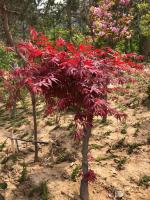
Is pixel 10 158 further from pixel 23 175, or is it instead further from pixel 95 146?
pixel 95 146

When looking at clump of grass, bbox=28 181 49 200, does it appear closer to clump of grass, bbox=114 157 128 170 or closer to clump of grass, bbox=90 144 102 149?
clump of grass, bbox=114 157 128 170

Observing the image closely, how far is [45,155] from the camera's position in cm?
775

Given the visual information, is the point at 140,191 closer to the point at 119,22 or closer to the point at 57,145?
the point at 57,145

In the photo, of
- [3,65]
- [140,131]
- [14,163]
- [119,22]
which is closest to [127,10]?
[119,22]

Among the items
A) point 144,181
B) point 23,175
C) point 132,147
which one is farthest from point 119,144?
point 23,175

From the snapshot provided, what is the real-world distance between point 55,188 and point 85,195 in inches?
29.9

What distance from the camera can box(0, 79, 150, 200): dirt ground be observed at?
619cm

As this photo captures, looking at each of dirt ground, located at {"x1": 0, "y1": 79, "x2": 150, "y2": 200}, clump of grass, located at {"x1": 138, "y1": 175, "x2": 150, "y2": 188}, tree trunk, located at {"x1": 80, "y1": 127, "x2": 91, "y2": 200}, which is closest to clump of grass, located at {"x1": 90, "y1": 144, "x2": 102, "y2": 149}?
dirt ground, located at {"x1": 0, "y1": 79, "x2": 150, "y2": 200}

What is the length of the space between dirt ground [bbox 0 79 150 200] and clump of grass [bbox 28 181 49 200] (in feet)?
0.09

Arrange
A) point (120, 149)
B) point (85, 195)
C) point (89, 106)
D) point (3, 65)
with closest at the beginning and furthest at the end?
point (89, 106) < point (85, 195) < point (120, 149) < point (3, 65)

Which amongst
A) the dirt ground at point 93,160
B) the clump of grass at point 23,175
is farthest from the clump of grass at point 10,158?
the clump of grass at point 23,175

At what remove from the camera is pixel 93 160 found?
Result: 7105mm

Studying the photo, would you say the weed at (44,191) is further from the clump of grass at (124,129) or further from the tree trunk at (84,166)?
the clump of grass at (124,129)

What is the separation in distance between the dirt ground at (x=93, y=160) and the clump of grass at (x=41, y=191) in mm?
26
